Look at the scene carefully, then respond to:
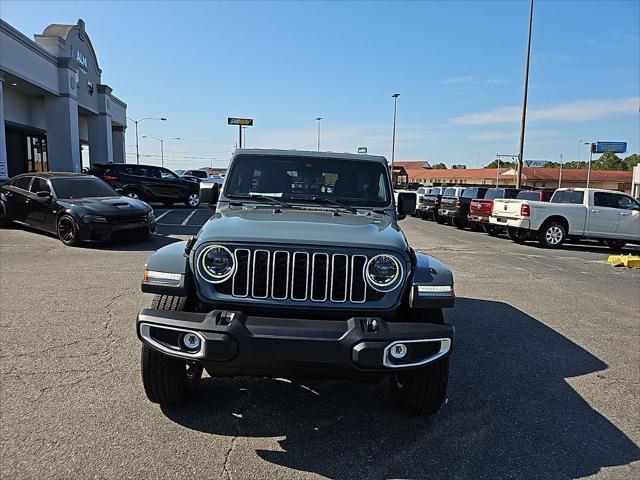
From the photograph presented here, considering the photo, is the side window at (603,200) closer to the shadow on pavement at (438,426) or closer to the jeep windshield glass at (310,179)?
the shadow on pavement at (438,426)

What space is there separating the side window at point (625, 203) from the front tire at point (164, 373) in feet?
49.5

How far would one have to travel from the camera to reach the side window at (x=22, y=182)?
11969 mm

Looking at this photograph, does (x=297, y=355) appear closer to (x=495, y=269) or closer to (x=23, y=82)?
(x=495, y=269)

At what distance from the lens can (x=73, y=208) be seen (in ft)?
35.3

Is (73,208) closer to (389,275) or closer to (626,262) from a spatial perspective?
(389,275)

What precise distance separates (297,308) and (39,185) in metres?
10.7

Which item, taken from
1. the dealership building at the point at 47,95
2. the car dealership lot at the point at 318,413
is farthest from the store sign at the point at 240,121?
the car dealership lot at the point at 318,413

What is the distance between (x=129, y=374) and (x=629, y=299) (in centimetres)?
748

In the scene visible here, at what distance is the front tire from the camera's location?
327 cm

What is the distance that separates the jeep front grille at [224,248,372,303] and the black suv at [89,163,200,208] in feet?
55.8

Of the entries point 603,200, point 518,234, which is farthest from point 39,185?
point 603,200

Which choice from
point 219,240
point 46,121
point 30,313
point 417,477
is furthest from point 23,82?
point 417,477

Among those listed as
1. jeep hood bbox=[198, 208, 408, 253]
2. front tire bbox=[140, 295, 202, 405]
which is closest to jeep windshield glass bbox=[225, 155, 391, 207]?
jeep hood bbox=[198, 208, 408, 253]

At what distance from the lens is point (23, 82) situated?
20.4 metres
